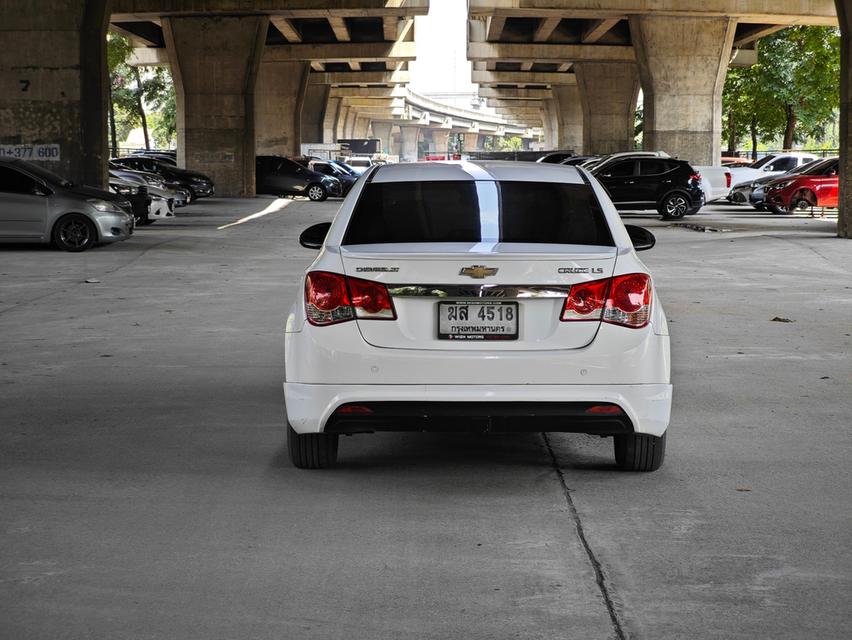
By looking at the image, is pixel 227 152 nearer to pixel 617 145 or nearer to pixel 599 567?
pixel 617 145

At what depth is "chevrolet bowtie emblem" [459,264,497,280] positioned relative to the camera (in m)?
5.85

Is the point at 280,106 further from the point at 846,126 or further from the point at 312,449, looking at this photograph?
the point at 312,449

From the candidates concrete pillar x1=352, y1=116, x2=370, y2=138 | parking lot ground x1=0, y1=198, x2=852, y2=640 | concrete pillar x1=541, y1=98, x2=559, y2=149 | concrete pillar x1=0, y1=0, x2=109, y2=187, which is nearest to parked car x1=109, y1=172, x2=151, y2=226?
concrete pillar x1=0, y1=0, x2=109, y2=187

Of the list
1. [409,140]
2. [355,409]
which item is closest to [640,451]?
[355,409]

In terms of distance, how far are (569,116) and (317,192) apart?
3929cm

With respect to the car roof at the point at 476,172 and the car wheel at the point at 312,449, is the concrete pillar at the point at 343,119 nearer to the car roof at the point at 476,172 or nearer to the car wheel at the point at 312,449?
the car roof at the point at 476,172

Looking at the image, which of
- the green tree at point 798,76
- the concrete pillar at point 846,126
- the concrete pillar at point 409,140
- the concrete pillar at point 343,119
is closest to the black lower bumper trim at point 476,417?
the concrete pillar at point 846,126

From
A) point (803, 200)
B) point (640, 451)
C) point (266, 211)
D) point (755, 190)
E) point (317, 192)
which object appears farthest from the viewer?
point (317, 192)

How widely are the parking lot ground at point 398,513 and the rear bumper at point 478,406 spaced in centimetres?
34

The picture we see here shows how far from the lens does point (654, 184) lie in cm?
3412

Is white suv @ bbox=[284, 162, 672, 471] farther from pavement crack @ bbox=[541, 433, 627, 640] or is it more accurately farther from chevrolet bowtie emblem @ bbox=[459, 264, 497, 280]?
pavement crack @ bbox=[541, 433, 627, 640]

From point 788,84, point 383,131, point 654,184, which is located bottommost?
point 654,184

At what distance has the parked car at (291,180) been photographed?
47.3 m

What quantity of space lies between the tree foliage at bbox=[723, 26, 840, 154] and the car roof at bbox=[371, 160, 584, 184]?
160 feet
